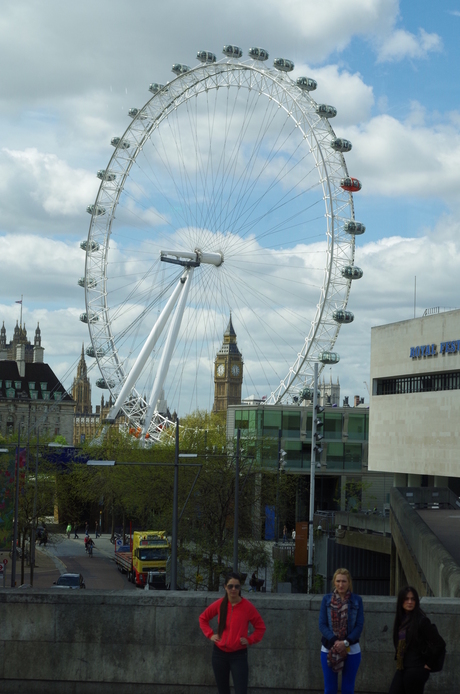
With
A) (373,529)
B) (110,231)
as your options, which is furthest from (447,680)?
(110,231)

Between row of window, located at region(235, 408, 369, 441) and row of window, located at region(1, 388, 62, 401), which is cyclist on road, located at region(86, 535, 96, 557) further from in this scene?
row of window, located at region(1, 388, 62, 401)

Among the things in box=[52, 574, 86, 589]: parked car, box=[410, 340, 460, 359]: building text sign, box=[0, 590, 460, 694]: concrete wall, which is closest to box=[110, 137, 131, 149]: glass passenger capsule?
box=[410, 340, 460, 359]: building text sign

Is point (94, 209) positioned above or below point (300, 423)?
above

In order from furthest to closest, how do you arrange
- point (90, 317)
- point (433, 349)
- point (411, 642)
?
point (90, 317) → point (433, 349) → point (411, 642)

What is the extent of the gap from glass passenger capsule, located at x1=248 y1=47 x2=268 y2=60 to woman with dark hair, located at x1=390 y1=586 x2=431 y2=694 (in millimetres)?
63423

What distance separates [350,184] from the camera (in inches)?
2625

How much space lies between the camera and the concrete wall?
38.4ft

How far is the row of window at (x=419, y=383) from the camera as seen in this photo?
62.4 metres

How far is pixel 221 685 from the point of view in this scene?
1025 centimetres

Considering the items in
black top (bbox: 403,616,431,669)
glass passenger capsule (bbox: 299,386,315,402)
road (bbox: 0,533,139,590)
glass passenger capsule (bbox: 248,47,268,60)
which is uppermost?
glass passenger capsule (bbox: 248,47,268,60)

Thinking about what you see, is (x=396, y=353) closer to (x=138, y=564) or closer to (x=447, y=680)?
(x=138, y=564)

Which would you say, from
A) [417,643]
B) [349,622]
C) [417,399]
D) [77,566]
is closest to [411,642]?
[417,643]

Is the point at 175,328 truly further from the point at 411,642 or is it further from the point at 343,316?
the point at 411,642

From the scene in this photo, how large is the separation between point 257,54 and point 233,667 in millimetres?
63383
